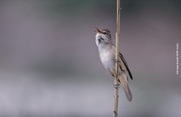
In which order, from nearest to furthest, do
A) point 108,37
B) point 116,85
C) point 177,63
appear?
point 116,85
point 108,37
point 177,63

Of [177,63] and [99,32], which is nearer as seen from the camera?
[99,32]

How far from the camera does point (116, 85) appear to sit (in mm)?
520

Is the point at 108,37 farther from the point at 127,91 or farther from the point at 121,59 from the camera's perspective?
the point at 127,91

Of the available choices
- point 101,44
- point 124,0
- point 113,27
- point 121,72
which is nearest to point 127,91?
point 121,72

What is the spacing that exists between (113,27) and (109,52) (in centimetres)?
31

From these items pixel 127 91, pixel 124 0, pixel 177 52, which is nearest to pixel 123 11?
pixel 124 0

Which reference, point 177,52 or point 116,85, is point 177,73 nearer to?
point 177,52

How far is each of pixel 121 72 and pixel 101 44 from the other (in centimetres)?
14

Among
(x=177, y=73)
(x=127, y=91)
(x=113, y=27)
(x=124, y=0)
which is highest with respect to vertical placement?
(x=124, y=0)

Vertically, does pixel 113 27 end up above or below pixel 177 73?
above

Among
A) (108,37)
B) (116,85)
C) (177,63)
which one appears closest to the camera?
(116,85)

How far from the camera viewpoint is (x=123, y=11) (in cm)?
95

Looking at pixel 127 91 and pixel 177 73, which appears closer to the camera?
pixel 127 91

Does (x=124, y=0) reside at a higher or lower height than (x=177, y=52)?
higher
